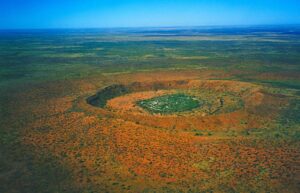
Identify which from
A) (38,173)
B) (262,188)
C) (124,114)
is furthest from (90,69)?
(262,188)

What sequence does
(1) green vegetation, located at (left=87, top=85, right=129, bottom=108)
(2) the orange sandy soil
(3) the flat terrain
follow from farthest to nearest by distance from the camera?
(1) green vegetation, located at (left=87, top=85, right=129, bottom=108) < (3) the flat terrain < (2) the orange sandy soil

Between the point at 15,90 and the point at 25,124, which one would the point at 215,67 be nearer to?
the point at 15,90

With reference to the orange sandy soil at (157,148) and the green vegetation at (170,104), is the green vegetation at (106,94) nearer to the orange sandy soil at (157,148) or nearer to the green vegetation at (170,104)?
the orange sandy soil at (157,148)

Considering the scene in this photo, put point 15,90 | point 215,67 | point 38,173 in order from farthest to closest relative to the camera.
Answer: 1. point 215,67
2. point 15,90
3. point 38,173

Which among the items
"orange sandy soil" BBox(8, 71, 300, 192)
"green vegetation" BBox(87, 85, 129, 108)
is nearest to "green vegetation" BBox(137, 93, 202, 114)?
"orange sandy soil" BBox(8, 71, 300, 192)

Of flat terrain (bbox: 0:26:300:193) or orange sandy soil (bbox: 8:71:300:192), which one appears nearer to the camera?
orange sandy soil (bbox: 8:71:300:192)

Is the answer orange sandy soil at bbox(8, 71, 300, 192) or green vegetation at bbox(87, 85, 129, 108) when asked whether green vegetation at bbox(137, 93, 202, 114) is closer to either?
orange sandy soil at bbox(8, 71, 300, 192)

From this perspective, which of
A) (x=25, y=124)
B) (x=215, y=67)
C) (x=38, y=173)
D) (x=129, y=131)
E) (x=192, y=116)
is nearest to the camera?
(x=38, y=173)
